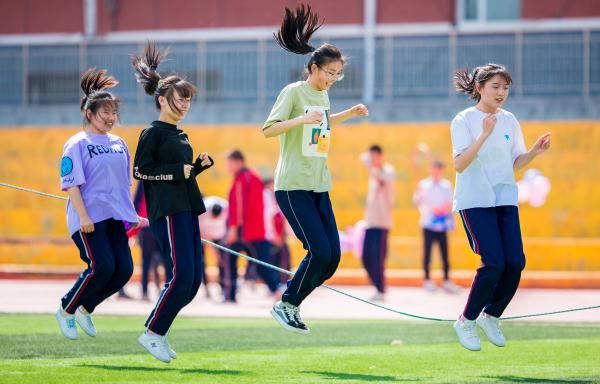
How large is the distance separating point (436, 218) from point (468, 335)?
982 cm

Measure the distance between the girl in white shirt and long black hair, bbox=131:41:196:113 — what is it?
197 centimetres

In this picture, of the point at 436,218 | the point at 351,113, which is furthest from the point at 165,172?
the point at 436,218

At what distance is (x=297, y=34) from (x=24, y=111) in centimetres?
1680

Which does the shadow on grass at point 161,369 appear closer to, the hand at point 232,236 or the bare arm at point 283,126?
the bare arm at point 283,126

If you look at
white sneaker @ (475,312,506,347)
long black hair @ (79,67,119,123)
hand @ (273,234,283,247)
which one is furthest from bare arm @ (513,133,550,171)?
hand @ (273,234,283,247)

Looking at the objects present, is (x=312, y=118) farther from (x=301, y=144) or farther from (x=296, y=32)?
(x=296, y=32)

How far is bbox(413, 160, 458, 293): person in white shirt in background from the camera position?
1920 centimetres

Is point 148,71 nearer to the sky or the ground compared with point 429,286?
nearer to the sky

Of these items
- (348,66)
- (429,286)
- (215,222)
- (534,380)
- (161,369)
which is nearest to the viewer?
(534,380)

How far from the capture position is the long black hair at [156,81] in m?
9.33

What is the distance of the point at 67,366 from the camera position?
935cm

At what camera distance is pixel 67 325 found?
9773 mm

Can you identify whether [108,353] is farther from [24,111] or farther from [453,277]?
→ [24,111]

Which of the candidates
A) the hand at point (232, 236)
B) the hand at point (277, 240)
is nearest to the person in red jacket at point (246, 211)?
the hand at point (232, 236)
